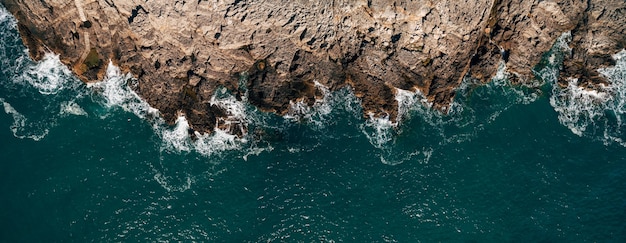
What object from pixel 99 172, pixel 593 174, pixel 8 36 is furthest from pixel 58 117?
pixel 593 174

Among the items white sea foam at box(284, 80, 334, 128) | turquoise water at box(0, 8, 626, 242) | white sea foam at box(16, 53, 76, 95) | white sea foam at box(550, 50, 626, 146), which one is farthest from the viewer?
white sea foam at box(16, 53, 76, 95)

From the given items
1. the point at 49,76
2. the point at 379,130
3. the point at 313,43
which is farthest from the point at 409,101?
the point at 49,76

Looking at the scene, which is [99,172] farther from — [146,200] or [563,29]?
[563,29]

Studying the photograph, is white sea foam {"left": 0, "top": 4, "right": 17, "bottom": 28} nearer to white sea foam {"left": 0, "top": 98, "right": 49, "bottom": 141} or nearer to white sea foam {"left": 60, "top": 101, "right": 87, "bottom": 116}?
white sea foam {"left": 0, "top": 98, "right": 49, "bottom": 141}

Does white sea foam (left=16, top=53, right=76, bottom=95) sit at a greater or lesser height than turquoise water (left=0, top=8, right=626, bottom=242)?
greater

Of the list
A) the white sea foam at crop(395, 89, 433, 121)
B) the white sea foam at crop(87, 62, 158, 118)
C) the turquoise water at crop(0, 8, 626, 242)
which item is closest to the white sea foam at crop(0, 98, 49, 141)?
the turquoise water at crop(0, 8, 626, 242)

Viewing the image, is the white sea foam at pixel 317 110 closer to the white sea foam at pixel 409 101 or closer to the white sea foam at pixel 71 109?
the white sea foam at pixel 409 101
